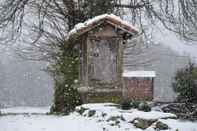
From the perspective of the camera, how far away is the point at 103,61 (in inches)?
630

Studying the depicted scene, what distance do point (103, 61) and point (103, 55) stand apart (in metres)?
0.20

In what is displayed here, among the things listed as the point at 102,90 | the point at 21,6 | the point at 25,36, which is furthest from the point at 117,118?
the point at 25,36

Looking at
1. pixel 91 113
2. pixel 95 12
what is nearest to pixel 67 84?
pixel 95 12

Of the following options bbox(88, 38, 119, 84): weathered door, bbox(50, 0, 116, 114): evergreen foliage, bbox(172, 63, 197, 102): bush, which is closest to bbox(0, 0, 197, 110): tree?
bbox(50, 0, 116, 114): evergreen foliage

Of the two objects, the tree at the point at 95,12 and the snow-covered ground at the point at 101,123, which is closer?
the snow-covered ground at the point at 101,123

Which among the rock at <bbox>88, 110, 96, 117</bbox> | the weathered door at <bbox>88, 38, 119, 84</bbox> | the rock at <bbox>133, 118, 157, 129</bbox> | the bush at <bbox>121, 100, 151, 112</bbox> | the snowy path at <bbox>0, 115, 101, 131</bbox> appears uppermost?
the weathered door at <bbox>88, 38, 119, 84</bbox>

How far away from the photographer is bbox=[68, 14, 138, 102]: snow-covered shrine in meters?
16.0

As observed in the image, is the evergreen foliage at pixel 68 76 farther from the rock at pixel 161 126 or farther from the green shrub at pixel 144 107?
the rock at pixel 161 126

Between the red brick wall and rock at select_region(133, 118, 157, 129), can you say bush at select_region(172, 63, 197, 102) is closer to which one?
the red brick wall

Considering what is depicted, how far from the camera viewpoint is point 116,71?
16.0m

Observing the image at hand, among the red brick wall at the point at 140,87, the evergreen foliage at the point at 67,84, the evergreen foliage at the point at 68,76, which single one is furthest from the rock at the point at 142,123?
the red brick wall at the point at 140,87

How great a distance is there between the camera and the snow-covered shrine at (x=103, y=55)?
628 inches

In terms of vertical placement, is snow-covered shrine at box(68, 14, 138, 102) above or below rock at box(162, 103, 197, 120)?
above

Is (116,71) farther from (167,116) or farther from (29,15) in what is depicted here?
(29,15)
